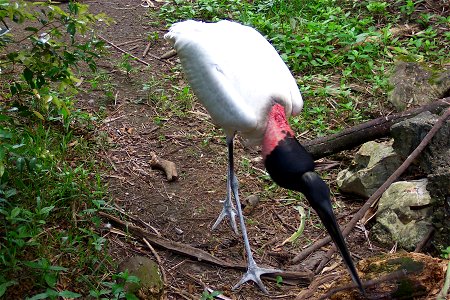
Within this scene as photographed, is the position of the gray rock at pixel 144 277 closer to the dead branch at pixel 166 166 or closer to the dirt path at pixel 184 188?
the dirt path at pixel 184 188

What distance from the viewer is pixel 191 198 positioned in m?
4.81

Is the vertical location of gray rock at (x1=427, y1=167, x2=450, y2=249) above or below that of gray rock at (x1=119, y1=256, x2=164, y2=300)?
above

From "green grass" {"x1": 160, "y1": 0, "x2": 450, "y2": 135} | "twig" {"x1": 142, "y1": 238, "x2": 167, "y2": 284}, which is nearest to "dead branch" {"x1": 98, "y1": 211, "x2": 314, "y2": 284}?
"twig" {"x1": 142, "y1": 238, "x2": 167, "y2": 284}

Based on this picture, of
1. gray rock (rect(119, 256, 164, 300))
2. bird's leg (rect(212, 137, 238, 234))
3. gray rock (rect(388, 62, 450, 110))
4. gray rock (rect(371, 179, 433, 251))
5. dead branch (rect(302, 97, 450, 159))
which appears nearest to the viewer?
gray rock (rect(119, 256, 164, 300))

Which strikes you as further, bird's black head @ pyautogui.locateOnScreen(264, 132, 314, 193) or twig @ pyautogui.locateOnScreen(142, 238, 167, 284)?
twig @ pyautogui.locateOnScreen(142, 238, 167, 284)

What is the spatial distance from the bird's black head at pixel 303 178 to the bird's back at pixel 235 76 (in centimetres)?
28

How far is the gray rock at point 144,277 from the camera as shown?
3568 millimetres

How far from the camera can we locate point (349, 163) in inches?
204

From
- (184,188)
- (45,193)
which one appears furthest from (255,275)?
(45,193)

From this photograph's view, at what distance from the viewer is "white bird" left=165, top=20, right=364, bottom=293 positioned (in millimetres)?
3766

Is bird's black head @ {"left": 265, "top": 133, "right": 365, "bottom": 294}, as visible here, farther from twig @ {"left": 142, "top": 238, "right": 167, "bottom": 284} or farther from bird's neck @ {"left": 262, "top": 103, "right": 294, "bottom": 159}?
twig @ {"left": 142, "top": 238, "right": 167, "bottom": 284}

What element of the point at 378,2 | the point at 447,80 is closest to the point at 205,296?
the point at 447,80

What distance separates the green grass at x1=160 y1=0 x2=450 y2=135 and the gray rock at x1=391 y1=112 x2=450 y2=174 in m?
1.11

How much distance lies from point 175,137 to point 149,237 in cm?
141
